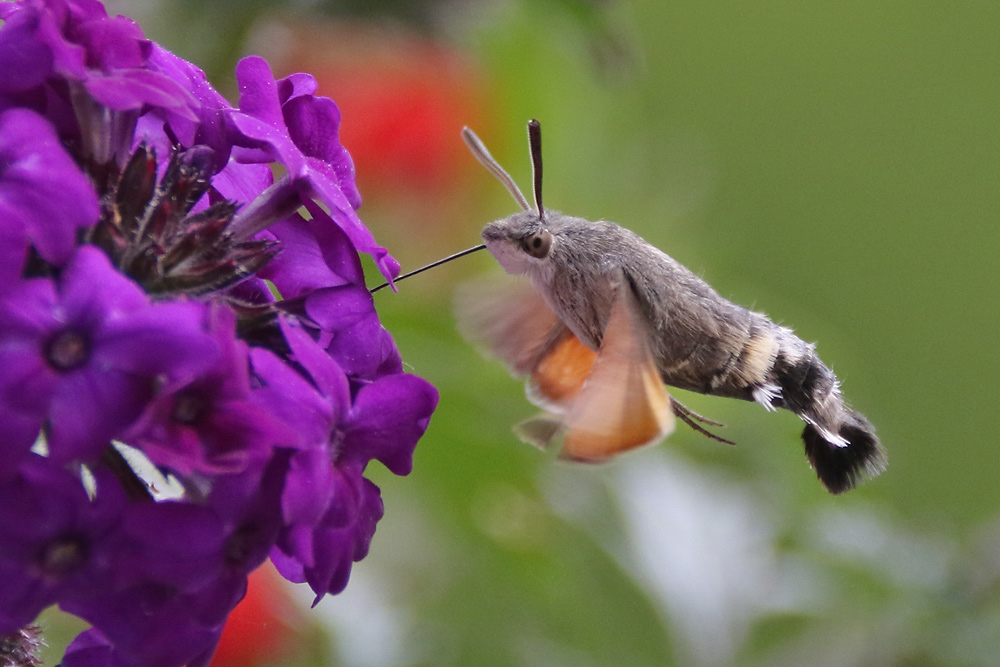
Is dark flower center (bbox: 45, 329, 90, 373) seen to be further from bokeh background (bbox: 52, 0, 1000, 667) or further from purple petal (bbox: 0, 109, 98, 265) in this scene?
bokeh background (bbox: 52, 0, 1000, 667)

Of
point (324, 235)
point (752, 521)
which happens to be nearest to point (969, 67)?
point (752, 521)

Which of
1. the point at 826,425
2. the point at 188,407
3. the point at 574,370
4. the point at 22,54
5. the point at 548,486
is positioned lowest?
the point at 548,486

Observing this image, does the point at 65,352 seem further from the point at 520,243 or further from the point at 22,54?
the point at 520,243

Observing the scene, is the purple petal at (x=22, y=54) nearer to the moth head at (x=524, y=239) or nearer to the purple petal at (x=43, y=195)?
the purple petal at (x=43, y=195)

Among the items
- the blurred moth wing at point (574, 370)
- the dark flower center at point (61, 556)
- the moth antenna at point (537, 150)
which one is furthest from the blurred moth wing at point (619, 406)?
the dark flower center at point (61, 556)

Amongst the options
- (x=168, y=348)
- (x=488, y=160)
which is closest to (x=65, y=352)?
(x=168, y=348)

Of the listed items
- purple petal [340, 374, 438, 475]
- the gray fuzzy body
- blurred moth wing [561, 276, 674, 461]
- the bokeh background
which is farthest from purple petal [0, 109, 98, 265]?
the bokeh background

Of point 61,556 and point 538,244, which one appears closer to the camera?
point 61,556

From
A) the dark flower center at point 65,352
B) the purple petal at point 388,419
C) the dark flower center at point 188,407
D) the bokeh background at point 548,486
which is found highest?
the dark flower center at point 65,352
